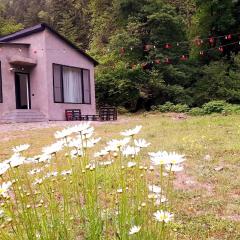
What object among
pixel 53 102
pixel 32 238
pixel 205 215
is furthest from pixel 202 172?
pixel 53 102

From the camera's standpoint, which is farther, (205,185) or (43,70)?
(43,70)

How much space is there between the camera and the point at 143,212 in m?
2.07

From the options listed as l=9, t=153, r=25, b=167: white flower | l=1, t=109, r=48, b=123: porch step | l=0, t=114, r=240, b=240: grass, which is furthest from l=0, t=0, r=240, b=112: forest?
l=9, t=153, r=25, b=167: white flower

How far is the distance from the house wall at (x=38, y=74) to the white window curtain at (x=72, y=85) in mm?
1398

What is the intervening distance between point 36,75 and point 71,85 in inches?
76.1

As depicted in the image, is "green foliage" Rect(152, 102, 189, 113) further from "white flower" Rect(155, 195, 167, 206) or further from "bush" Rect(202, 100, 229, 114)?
"white flower" Rect(155, 195, 167, 206)

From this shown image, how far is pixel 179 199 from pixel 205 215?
0.54 m

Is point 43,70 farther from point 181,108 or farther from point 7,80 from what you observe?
point 181,108

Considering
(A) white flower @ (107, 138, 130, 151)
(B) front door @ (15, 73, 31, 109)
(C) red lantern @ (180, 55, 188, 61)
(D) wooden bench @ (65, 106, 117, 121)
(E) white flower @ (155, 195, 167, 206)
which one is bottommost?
(D) wooden bench @ (65, 106, 117, 121)

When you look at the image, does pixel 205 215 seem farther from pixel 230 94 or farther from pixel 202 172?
pixel 230 94

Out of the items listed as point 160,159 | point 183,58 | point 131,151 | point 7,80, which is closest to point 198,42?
point 183,58

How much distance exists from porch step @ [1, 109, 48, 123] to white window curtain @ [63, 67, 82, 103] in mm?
1949

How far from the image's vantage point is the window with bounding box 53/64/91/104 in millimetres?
16812

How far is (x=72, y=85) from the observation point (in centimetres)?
1775
